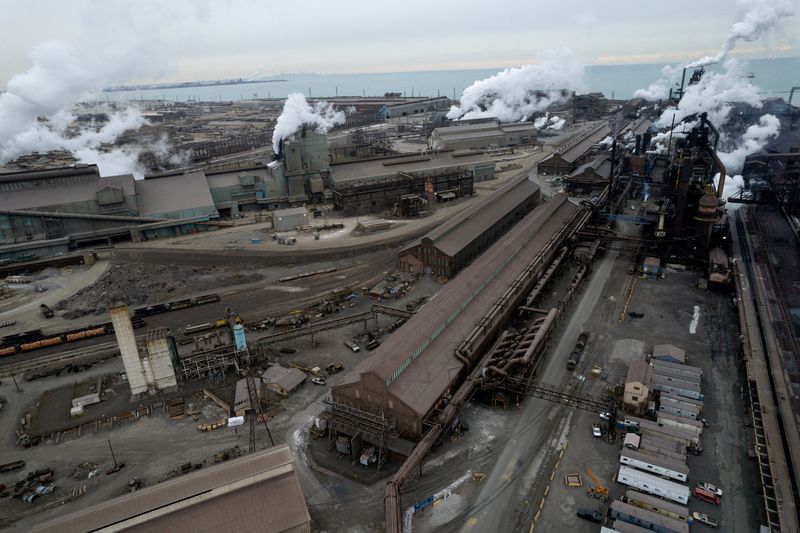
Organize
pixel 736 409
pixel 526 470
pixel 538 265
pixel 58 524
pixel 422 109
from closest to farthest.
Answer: pixel 58 524
pixel 526 470
pixel 736 409
pixel 538 265
pixel 422 109

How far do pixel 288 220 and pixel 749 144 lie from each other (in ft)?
259

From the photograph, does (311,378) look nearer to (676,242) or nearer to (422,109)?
(676,242)

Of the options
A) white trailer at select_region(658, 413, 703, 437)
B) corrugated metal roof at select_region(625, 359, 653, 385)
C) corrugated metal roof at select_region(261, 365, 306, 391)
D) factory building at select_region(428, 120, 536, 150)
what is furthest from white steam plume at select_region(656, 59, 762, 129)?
corrugated metal roof at select_region(261, 365, 306, 391)

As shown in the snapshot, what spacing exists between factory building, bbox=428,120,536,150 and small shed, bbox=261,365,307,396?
84.9m

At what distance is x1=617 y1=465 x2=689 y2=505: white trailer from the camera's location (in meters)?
22.1

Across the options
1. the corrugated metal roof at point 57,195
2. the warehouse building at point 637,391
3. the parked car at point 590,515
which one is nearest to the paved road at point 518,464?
the parked car at point 590,515

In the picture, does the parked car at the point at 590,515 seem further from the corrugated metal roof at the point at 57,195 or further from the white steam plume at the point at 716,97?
the white steam plume at the point at 716,97

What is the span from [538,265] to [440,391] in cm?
2004

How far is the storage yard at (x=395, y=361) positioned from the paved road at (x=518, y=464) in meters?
0.12

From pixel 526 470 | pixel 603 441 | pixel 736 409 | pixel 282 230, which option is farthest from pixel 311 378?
pixel 282 230

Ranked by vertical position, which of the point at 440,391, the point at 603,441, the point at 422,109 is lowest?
the point at 603,441

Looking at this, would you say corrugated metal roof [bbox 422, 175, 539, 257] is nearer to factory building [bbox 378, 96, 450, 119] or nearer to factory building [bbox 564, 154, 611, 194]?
factory building [bbox 564, 154, 611, 194]

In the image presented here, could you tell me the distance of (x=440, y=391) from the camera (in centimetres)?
2697

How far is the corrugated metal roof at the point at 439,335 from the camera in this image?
2634 centimetres
